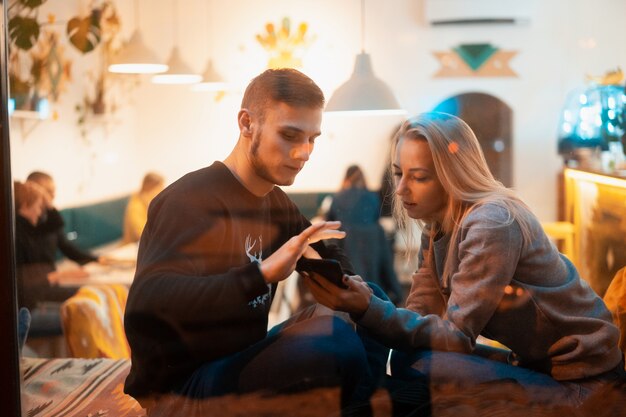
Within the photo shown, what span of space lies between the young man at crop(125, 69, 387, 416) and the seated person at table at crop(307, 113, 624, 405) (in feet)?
0.32

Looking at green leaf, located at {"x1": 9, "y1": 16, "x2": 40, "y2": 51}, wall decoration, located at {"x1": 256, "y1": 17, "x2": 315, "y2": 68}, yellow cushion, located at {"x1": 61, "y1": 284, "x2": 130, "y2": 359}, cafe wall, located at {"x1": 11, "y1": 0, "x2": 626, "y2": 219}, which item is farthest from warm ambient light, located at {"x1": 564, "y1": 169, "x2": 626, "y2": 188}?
green leaf, located at {"x1": 9, "y1": 16, "x2": 40, "y2": 51}

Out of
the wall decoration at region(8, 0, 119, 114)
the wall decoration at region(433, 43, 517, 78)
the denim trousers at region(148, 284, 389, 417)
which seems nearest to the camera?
the wall decoration at region(433, 43, 517, 78)

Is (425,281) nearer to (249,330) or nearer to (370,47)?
(249,330)

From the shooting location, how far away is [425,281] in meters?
1.54

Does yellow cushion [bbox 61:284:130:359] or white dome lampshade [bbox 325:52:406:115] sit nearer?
white dome lampshade [bbox 325:52:406:115]

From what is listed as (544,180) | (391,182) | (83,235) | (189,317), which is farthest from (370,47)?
(83,235)

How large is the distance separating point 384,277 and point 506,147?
360 millimetres

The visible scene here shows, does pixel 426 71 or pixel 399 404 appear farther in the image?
pixel 399 404

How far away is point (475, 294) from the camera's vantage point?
149 centimetres

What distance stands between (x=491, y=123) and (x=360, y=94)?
0.27 meters

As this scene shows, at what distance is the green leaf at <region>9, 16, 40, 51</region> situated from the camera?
1.68 m

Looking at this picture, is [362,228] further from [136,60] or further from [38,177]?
[38,177]

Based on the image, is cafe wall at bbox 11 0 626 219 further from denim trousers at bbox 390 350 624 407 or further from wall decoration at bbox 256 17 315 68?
denim trousers at bbox 390 350 624 407

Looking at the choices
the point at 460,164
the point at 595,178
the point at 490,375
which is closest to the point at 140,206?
the point at 460,164
